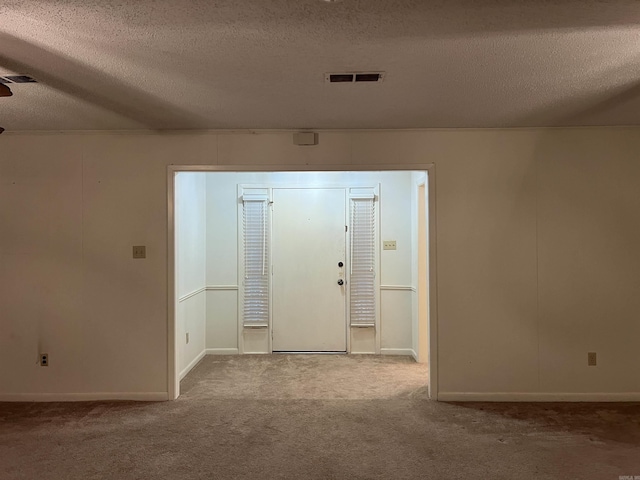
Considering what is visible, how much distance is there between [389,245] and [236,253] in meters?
1.85

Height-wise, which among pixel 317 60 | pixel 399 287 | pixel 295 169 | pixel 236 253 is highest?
pixel 317 60

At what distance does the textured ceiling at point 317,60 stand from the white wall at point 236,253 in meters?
1.78

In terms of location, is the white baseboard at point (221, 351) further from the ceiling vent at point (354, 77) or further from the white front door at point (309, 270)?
the ceiling vent at point (354, 77)

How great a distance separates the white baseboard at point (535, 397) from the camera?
3457 mm

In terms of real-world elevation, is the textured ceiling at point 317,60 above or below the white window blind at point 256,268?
above

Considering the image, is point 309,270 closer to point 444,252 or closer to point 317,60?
point 444,252

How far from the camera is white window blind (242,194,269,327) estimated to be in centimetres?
506

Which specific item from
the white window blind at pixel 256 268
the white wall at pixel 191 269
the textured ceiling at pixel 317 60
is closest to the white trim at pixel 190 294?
the white wall at pixel 191 269

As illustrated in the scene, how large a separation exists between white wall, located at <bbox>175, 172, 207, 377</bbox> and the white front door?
0.85 meters

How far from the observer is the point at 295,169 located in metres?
3.59

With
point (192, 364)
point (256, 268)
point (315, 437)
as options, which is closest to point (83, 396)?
point (192, 364)

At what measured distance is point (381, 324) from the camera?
504 centimetres

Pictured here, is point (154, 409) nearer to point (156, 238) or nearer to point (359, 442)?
point (156, 238)

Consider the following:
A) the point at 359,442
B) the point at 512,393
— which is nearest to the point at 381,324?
the point at 512,393
